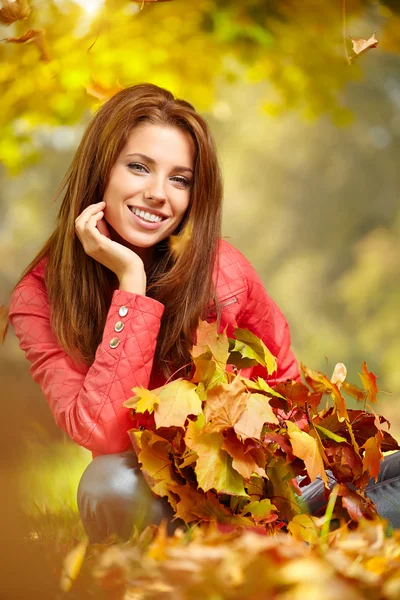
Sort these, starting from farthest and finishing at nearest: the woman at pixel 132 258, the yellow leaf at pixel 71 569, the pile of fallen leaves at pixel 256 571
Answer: the woman at pixel 132 258, the yellow leaf at pixel 71 569, the pile of fallen leaves at pixel 256 571

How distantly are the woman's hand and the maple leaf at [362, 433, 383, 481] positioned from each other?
51cm

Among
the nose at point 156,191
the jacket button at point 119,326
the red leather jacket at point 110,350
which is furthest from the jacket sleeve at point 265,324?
the jacket button at point 119,326

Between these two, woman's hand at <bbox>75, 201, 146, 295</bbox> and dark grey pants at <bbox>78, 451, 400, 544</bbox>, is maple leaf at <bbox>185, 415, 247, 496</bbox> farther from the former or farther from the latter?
woman's hand at <bbox>75, 201, 146, 295</bbox>

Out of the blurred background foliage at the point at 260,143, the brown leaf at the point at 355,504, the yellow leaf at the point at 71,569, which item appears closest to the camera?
the yellow leaf at the point at 71,569

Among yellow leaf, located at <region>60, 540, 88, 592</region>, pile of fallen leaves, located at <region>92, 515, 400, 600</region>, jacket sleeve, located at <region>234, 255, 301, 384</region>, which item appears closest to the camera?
pile of fallen leaves, located at <region>92, 515, 400, 600</region>

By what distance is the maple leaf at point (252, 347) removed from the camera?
134cm

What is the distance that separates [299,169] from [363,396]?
48.6 inches

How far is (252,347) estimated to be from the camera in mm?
1352

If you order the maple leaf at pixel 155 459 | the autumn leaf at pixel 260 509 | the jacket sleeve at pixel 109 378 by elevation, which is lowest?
the autumn leaf at pixel 260 509

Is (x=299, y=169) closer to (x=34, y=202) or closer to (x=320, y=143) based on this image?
(x=320, y=143)

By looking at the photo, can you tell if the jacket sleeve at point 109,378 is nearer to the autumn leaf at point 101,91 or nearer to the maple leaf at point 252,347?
the maple leaf at point 252,347

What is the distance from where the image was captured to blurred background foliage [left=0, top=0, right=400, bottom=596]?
77.3 inches

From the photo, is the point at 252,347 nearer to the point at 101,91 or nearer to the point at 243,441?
the point at 243,441

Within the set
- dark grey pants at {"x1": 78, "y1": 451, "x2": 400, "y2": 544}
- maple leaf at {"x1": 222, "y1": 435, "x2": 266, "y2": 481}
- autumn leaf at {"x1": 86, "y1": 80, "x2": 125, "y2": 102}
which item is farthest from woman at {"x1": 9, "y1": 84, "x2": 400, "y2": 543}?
autumn leaf at {"x1": 86, "y1": 80, "x2": 125, "y2": 102}
